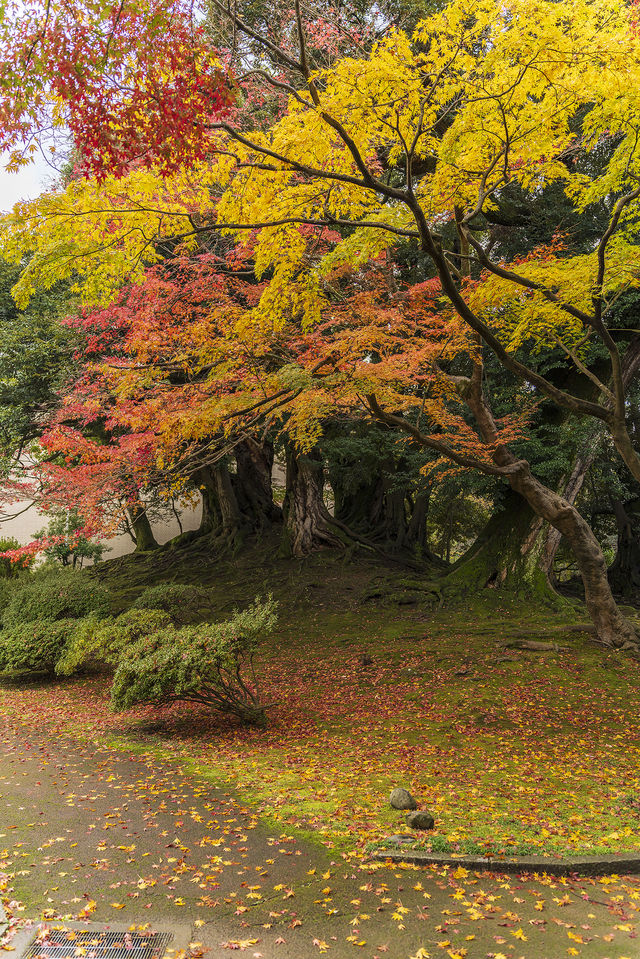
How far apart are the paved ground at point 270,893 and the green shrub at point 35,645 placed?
5.18 metres

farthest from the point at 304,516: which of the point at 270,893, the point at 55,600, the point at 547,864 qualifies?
the point at 270,893

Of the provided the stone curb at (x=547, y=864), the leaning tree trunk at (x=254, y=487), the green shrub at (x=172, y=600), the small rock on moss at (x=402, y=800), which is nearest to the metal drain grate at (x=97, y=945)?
the stone curb at (x=547, y=864)

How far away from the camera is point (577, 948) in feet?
10.2

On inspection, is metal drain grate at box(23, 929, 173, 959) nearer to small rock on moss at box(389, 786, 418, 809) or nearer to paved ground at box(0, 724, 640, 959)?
paved ground at box(0, 724, 640, 959)

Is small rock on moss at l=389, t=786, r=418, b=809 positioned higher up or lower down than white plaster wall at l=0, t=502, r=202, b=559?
lower down

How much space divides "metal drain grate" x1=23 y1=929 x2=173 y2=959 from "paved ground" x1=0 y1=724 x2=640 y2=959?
0.48 feet

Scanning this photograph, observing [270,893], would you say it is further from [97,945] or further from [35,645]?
[35,645]

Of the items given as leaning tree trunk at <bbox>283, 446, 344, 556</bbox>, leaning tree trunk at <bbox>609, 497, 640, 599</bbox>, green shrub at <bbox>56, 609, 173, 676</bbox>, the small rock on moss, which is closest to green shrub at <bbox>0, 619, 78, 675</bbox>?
green shrub at <bbox>56, 609, 173, 676</bbox>

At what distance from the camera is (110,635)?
27.5 ft

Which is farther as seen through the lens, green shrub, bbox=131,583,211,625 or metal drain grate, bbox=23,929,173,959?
green shrub, bbox=131,583,211,625

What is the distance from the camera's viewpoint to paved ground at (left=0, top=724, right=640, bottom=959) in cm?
316

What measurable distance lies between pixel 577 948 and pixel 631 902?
2.31ft

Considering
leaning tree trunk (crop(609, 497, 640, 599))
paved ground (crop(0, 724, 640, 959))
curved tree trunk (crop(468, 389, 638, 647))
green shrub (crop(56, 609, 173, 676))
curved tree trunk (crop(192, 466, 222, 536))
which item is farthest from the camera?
curved tree trunk (crop(192, 466, 222, 536))

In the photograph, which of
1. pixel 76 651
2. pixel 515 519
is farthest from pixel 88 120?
pixel 515 519
